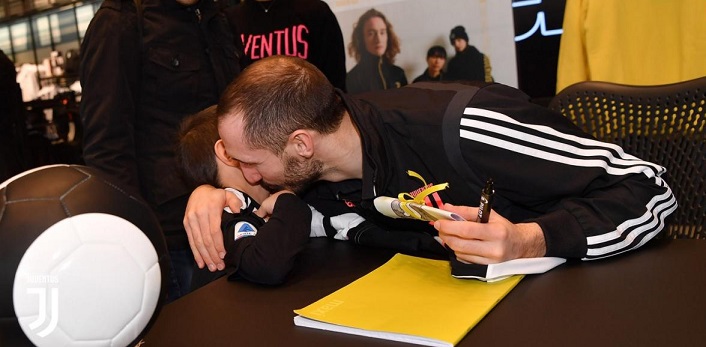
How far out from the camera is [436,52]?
259 cm

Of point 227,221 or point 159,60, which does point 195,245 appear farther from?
point 159,60

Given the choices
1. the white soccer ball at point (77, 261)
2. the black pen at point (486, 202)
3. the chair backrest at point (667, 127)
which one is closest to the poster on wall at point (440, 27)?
the chair backrest at point (667, 127)

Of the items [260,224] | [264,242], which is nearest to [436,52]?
[260,224]

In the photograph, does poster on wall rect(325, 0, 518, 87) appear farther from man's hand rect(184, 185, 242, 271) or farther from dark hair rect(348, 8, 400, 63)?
man's hand rect(184, 185, 242, 271)

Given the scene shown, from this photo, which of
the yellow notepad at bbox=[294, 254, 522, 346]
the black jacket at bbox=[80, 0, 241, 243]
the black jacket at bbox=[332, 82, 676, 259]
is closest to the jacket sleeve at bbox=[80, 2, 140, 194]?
the black jacket at bbox=[80, 0, 241, 243]

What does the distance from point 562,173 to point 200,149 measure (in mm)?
899

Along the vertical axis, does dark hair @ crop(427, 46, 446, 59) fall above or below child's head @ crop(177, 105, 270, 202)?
above

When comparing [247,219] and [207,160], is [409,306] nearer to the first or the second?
[247,219]

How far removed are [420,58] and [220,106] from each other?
1.43 metres

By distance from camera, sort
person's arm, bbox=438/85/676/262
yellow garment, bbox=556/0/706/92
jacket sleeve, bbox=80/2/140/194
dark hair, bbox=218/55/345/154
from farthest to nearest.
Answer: yellow garment, bbox=556/0/706/92, jacket sleeve, bbox=80/2/140/194, dark hair, bbox=218/55/345/154, person's arm, bbox=438/85/676/262

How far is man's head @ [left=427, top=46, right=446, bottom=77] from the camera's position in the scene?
8.45 feet

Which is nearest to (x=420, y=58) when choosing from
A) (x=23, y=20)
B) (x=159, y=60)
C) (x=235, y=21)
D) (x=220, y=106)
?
(x=235, y=21)

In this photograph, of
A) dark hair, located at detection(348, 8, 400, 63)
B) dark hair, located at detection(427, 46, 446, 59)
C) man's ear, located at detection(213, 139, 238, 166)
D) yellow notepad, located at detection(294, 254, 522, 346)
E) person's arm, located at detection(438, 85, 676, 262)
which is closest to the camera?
yellow notepad, located at detection(294, 254, 522, 346)

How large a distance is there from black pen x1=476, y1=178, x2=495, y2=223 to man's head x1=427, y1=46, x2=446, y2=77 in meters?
1.64
